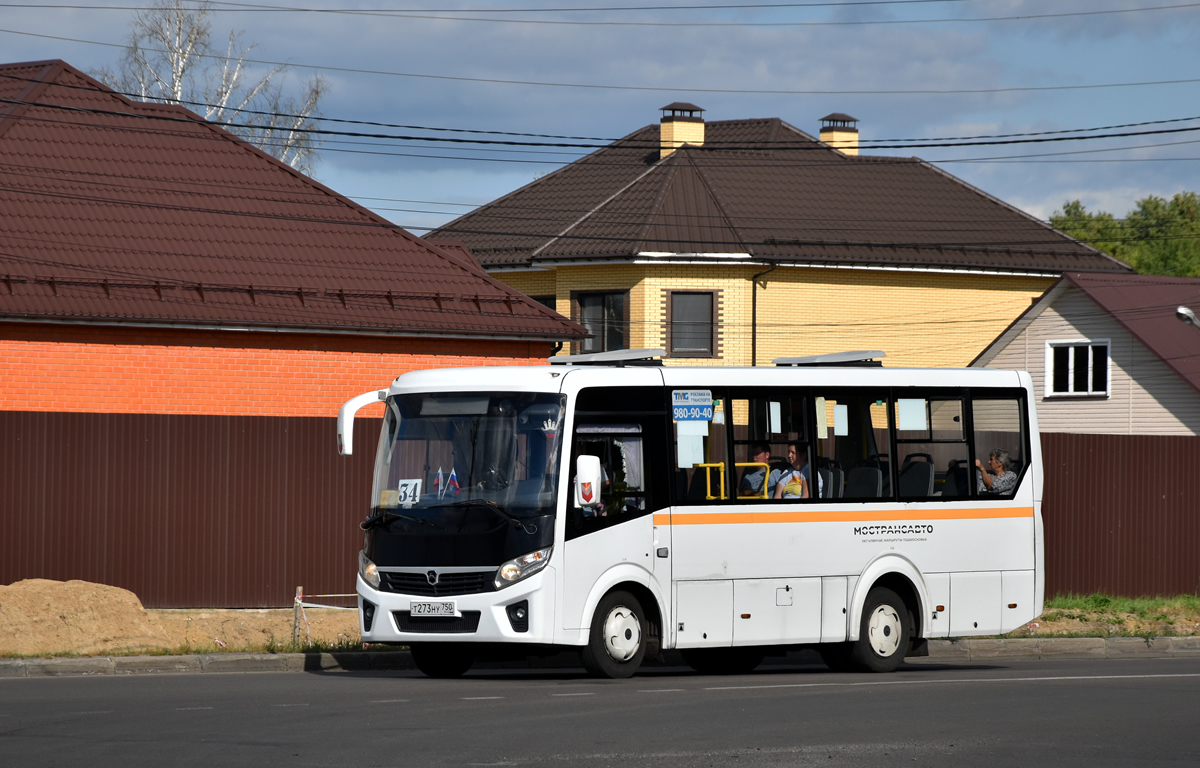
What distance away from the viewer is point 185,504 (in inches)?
721

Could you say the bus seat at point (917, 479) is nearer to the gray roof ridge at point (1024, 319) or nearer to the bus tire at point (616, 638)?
the bus tire at point (616, 638)

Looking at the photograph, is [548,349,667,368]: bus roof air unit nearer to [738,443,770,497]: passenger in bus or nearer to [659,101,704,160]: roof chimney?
[738,443,770,497]: passenger in bus

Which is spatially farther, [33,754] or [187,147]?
[187,147]

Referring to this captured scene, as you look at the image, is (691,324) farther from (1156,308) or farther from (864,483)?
(864,483)

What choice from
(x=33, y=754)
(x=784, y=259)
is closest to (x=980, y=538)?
(x=33, y=754)

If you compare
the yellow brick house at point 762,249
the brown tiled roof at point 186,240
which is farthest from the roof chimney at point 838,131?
the brown tiled roof at point 186,240

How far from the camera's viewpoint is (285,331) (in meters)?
23.3

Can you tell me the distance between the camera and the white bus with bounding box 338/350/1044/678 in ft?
41.4

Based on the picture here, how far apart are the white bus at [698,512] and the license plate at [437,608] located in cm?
1

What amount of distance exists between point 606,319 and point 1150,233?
2539 inches

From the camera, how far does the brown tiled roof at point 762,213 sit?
38312mm

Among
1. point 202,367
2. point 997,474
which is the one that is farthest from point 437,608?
point 202,367

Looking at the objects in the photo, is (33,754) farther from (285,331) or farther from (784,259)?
(784,259)

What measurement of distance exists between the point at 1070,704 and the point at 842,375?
13.3ft
